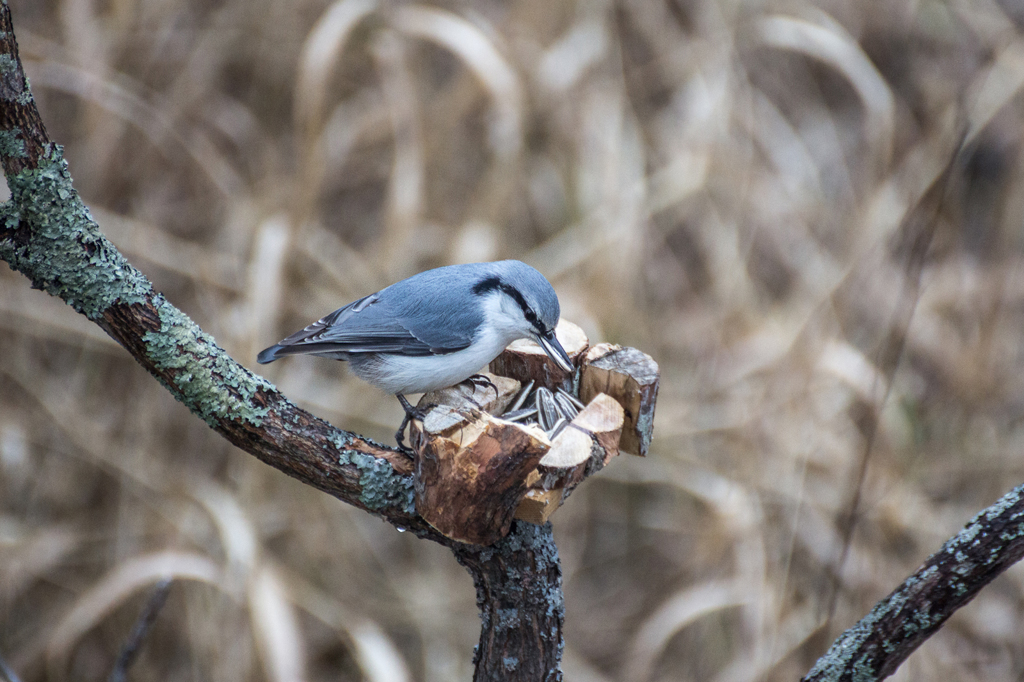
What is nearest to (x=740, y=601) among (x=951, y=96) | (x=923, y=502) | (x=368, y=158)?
(x=923, y=502)

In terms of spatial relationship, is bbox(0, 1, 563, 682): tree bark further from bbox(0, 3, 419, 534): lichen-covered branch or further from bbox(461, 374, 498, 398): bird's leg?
bbox(461, 374, 498, 398): bird's leg

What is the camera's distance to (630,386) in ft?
4.09

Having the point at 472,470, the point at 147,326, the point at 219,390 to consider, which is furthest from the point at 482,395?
the point at 147,326

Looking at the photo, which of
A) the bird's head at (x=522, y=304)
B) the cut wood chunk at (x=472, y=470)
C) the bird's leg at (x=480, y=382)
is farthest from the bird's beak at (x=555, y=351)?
the cut wood chunk at (x=472, y=470)

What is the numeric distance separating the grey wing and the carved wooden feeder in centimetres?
27

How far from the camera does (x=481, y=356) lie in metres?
1.58

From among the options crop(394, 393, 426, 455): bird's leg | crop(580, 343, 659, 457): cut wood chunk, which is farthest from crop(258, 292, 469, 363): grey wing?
crop(580, 343, 659, 457): cut wood chunk

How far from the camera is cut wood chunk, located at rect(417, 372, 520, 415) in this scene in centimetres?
130

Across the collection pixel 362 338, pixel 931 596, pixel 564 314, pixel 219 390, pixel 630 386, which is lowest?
pixel 931 596

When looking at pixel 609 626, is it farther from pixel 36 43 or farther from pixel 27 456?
pixel 36 43

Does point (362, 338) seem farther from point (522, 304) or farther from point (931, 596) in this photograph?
point (931, 596)

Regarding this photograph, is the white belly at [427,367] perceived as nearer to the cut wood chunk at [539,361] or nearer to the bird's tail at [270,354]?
the cut wood chunk at [539,361]

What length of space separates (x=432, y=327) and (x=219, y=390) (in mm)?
670

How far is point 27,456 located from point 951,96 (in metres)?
4.16
